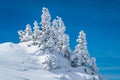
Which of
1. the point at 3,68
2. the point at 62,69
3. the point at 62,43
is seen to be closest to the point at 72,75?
the point at 62,69

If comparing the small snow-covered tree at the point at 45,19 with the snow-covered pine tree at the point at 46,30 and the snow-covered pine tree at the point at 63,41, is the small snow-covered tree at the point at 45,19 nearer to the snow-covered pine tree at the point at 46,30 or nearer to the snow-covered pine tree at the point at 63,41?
the snow-covered pine tree at the point at 46,30

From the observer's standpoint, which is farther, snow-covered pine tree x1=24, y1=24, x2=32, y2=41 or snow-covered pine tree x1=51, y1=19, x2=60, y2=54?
snow-covered pine tree x1=24, y1=24, x2=32, y2=41

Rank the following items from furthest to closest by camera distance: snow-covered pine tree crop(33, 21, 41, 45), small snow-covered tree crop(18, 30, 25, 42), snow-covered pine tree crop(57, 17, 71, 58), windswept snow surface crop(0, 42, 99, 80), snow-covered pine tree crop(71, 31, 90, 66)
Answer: small snow-covered tree crop(18, 30, 25, 42)
snow-covered pine tree crop(57, 17, 71, 58)
snow-covered pine tree crop(71, 31, 90, 66)
snow-covered pine tree crop(33, 21, 41, 45)
windswept snow surface crop(0, 42, 99, 80)

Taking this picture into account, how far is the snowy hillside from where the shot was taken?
3260 inches

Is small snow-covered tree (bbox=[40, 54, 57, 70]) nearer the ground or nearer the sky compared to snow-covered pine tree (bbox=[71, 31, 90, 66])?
nearer the ground

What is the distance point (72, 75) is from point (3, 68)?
19.5 meters

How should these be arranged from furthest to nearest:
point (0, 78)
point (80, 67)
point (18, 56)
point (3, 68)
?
point (80, 67) → point (18, 56) → point (3, 68) → point (0, 78)

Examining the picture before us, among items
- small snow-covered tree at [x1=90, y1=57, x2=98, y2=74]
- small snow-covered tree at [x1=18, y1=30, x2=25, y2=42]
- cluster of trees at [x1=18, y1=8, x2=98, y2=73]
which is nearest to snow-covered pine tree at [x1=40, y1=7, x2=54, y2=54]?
cluster of trees at [x1=18, y1=8, x2=98, y2=73]

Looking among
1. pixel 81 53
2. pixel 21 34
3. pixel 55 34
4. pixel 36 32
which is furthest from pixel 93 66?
pixel 21 34

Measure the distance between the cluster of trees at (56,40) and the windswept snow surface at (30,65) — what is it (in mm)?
1939

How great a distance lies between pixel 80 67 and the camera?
9275 centimetres

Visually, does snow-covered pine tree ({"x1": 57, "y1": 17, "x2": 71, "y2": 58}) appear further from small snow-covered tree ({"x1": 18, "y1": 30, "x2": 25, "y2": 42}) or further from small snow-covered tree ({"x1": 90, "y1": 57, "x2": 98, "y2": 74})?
small snow-covered tree ({"x1": 18, "y1": 30, "x2": 25, "y2": 42})

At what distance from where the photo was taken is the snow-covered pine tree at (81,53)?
92.0 metres

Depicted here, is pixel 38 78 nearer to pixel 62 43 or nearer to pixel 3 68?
pixel 3 68
